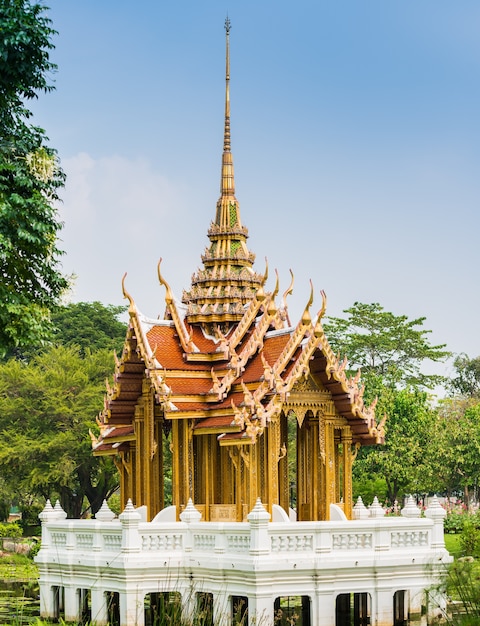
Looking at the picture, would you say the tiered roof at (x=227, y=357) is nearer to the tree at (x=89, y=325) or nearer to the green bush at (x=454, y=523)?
the green bush at (x=454, y=523)

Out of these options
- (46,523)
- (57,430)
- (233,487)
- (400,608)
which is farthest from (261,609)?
(57,430)

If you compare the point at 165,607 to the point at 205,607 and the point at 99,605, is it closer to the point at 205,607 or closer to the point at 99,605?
the point at 205,607

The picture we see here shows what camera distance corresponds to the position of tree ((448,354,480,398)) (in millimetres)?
67500

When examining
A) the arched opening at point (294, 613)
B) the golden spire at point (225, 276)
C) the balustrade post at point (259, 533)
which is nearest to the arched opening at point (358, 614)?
the arched opening at point (294, 613)

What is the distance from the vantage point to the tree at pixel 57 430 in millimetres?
43125

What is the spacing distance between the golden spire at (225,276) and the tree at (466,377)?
45667 millimetres

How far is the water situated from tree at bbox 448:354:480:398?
41.2 m

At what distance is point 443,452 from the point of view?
42.8m

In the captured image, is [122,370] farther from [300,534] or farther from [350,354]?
[350,354]

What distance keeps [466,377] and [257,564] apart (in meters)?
51.3

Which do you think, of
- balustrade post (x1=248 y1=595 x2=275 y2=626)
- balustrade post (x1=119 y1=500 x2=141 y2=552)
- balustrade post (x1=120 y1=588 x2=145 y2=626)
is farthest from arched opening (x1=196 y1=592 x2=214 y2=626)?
balustrade post (x1=119 y1=500 x2=141 y2=552)

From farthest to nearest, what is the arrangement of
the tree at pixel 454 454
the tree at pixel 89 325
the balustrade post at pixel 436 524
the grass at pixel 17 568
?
1. the tree at pixel 89 325
2. the tree at pixel 454 454
3. the grass at pixel 17 568
4. the balustrade post at pixel 436 524

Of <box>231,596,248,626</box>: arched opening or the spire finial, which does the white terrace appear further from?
the spire finial

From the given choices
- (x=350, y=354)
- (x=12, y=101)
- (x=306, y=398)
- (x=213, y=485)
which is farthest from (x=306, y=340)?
(x=350, y=354)
